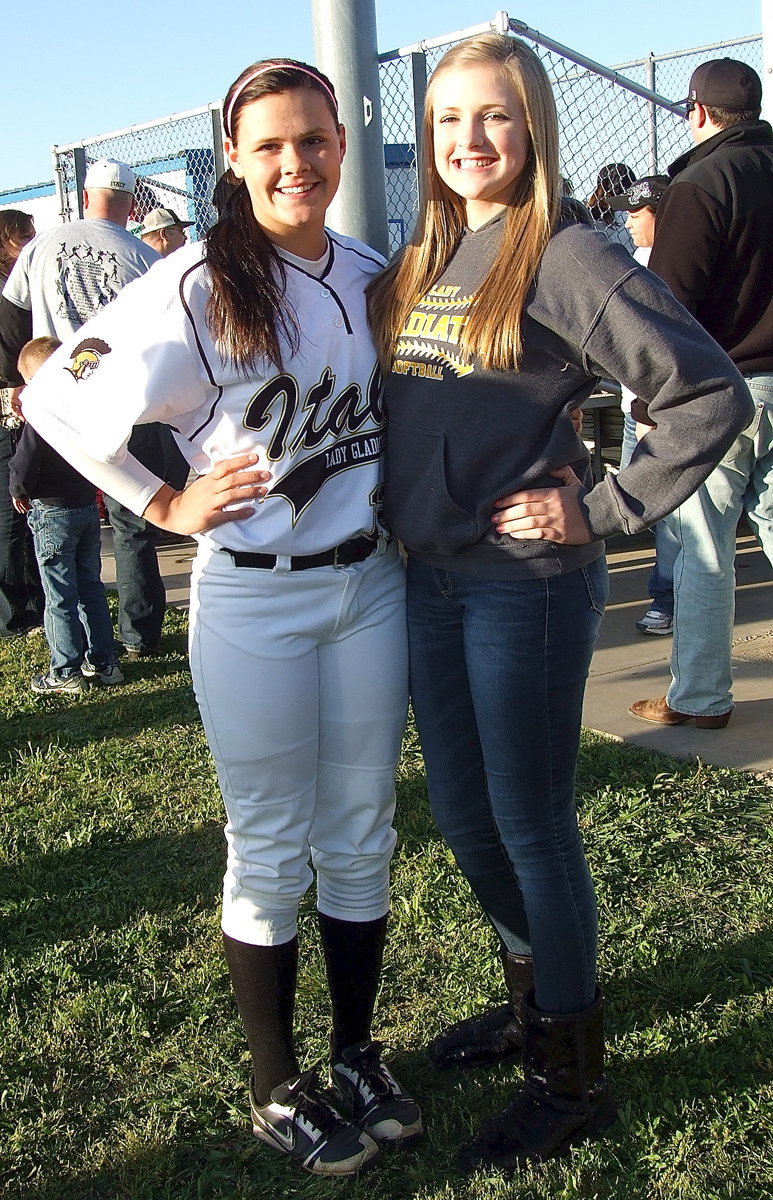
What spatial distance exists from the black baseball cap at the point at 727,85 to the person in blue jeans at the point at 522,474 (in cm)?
234

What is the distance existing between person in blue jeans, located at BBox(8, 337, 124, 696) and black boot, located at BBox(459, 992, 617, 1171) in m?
3.62

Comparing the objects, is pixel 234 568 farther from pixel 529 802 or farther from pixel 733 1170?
pixel 733 1170

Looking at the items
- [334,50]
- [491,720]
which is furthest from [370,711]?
[334,50]

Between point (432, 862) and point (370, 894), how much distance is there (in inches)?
43.1

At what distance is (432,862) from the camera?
350 centimetres

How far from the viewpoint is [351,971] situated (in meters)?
2.48

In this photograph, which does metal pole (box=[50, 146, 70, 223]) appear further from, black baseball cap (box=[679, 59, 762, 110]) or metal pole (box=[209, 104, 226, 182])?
black baseball cap (box=[679, 59, 762, 110])

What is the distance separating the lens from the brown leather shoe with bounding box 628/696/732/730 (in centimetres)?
431

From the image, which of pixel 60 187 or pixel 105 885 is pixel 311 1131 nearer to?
pixel 105 885

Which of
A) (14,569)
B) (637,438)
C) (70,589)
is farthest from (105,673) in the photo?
(637,438)

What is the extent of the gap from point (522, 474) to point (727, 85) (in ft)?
8.76

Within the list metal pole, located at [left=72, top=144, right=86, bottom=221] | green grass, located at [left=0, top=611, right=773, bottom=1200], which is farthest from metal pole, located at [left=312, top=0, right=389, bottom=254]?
metal pole, located at [left=72, top=144, right=86, bottom=221]

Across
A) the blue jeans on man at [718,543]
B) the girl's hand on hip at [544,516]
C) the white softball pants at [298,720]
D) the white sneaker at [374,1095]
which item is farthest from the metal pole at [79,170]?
the white sneaker at [374,1095]

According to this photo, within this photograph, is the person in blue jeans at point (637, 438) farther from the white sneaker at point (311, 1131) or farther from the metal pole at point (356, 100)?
the white sneaker at point (311, 1131)
